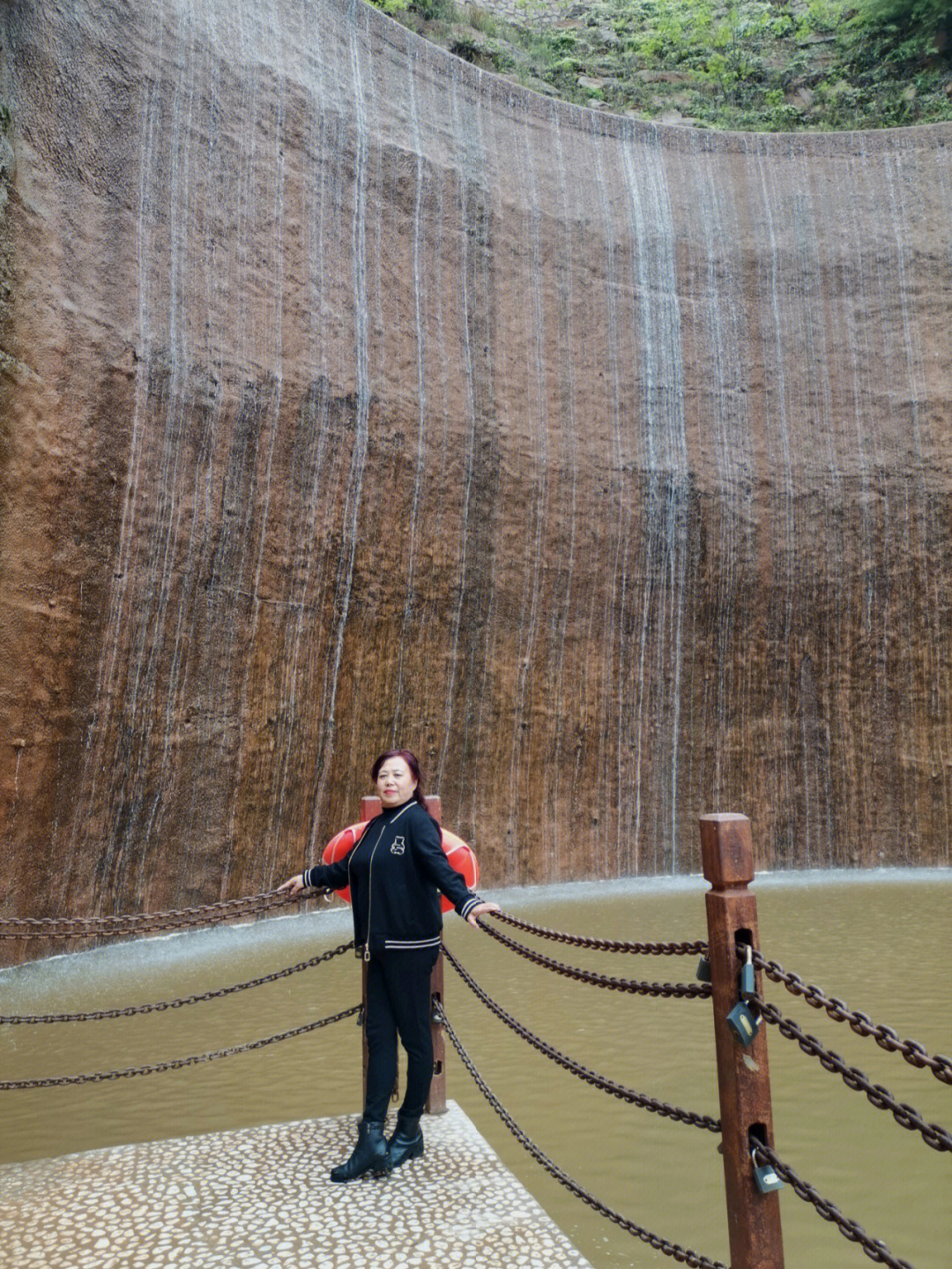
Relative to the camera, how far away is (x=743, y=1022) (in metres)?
1.77

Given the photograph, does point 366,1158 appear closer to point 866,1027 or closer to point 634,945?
point 634,945

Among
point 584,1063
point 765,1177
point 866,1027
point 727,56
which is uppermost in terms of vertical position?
point 727,56

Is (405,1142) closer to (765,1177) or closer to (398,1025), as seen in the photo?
(398,1025)

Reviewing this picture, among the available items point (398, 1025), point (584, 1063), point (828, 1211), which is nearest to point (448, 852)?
point (398, 1025)

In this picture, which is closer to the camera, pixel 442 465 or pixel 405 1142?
pixel 405 1142

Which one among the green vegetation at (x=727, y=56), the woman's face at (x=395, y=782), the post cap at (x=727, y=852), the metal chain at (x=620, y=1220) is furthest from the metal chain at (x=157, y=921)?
the green vegetation at (x=727, y=56)

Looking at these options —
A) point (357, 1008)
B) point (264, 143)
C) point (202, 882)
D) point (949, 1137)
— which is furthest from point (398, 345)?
point (949, 1137)

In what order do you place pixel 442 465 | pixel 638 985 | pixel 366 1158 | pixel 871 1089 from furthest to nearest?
1. pixel 442 465
2. pixel 366 1158
3. pixel 638 985
4. pixel 871 1089

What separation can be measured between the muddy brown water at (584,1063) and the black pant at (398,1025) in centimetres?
51

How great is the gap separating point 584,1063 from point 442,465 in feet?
21.8

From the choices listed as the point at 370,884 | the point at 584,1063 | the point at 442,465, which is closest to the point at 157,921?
the point at 370,884

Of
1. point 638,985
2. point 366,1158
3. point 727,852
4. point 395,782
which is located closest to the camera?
point 727,852

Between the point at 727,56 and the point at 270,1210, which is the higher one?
the point at 727,56

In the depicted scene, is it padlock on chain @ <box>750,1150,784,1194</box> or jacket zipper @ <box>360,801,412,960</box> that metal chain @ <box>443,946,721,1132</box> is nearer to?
padlock on chain @ <box>750,1150,784,1194</box>
